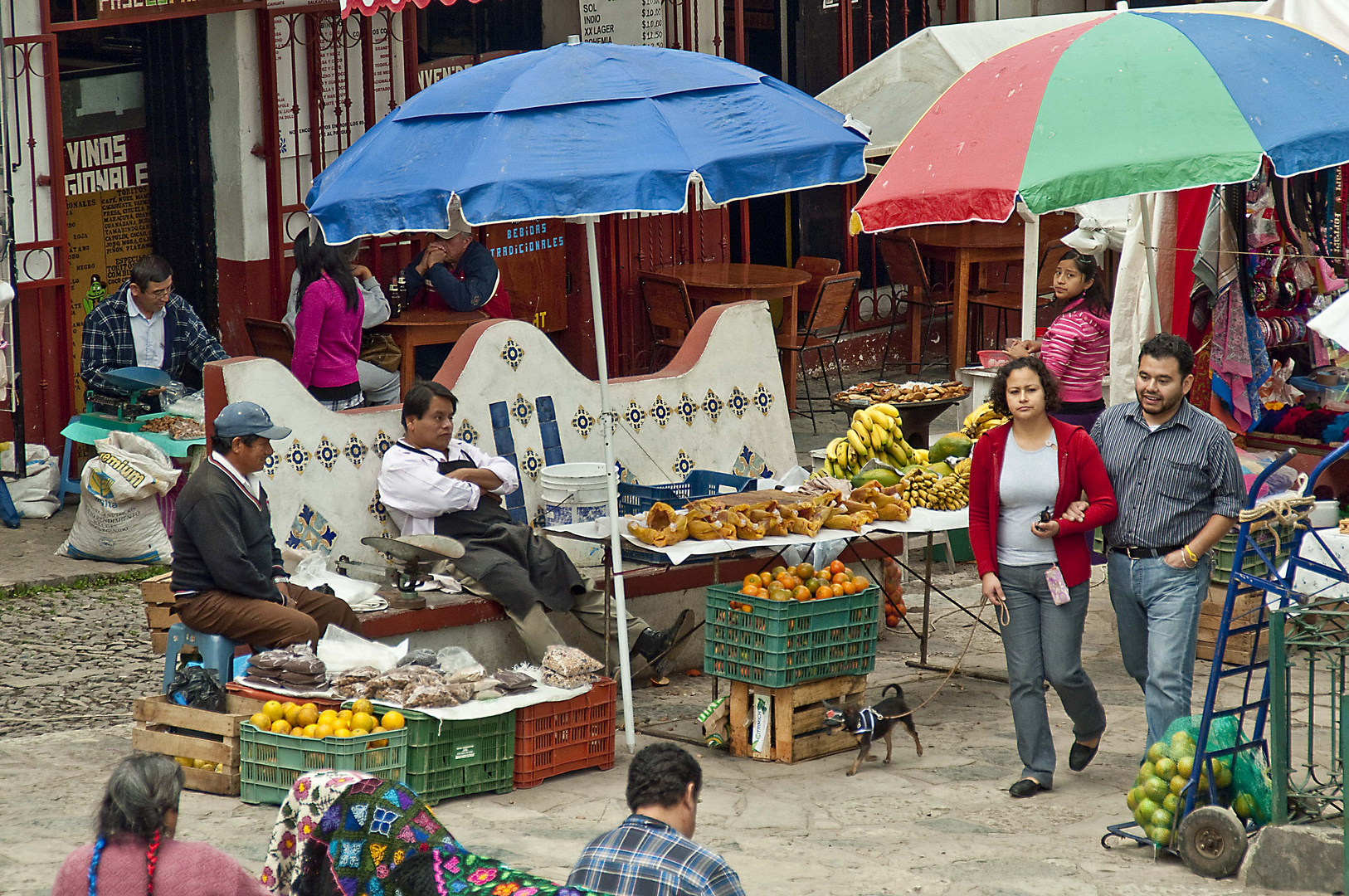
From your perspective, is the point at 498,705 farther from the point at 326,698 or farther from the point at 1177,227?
the point at 1177,227

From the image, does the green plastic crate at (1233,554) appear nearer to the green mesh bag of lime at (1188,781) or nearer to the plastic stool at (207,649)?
the green mesh bag of lime at (1188,781)

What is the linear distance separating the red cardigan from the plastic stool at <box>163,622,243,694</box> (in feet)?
10.1

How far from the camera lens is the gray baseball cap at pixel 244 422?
282 inches

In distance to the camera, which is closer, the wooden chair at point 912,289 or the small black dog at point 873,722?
the small black dog at point 873,722

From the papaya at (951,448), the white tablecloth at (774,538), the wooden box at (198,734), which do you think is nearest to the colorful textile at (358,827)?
the wooden box at (198,734)

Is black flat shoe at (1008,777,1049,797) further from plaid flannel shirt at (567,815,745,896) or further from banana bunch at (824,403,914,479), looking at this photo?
plaid flannel shirt at (567,815,745,896)

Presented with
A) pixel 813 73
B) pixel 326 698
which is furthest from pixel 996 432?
pixel 813 73

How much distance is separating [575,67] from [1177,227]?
4.04 m

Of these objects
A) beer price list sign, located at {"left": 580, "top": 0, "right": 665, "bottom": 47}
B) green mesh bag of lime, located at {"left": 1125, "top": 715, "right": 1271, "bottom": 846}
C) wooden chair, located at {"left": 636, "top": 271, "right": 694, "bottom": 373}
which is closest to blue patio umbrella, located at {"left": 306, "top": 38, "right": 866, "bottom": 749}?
green mesh bag of lime, located at {"left": 1125, "top": 715, "right": 1271, "bottom": 846}

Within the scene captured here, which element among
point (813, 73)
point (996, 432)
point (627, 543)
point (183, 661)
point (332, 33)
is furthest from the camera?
point (813, 73)

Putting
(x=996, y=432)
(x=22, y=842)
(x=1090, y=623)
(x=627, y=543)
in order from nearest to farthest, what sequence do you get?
(x=22, y=842), (x=996, y=432), (x=627, y=543), (x=1090, y=623)

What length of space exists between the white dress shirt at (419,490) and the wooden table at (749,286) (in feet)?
17.6

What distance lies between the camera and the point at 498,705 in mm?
6953

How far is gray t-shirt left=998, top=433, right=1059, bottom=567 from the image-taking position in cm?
673
